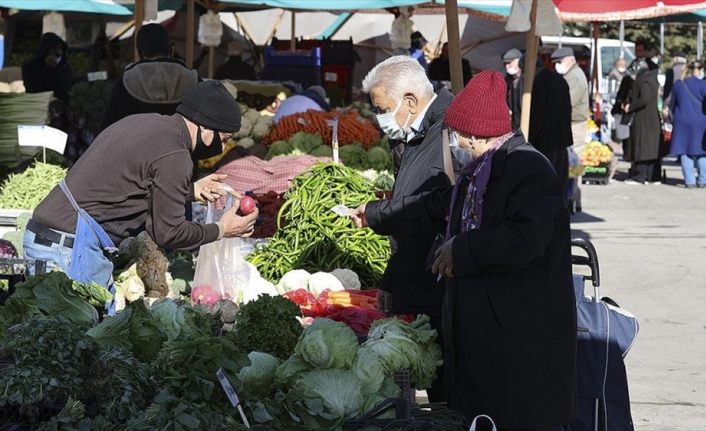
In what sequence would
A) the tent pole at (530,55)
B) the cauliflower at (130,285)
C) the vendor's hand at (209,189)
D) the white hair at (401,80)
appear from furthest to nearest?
the tent pole at (530,55) → the cauliflower at (130,285) → the vendor's hand at (209,189) → the white hair at (401,80)

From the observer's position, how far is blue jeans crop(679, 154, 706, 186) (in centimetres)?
1794

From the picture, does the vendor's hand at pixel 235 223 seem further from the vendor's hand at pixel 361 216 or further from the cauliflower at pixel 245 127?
the cauliflower at pixel 245 127

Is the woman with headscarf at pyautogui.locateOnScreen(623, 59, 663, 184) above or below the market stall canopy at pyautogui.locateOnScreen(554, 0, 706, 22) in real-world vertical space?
below

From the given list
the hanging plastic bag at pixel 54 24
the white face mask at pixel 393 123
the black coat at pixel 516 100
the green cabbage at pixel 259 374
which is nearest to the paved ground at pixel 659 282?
the black coat at pixel 516 100

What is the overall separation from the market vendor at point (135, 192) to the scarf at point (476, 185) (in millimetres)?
1175

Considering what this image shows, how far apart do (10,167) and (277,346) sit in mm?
5974

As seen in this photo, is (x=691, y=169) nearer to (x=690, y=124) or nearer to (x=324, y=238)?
(x=690, y=124)

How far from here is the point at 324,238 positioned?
6977mm

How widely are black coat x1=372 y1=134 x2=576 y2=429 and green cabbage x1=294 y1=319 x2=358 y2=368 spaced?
404 mm

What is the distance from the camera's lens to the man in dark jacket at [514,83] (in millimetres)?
12805

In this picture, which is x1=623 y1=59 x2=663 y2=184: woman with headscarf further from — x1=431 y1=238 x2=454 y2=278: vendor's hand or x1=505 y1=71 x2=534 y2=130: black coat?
x1=431 y1=238 x2=454 y2=278: vendor's hand

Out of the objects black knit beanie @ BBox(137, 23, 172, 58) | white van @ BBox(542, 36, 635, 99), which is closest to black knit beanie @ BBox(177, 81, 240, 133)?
black knit beanie @ BBox(137, 23, 172, 58)

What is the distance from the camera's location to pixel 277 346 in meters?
4.32

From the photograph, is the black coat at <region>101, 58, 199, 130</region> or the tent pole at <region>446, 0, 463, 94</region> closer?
the black coat at <region>101, 58, 199, 130</region>
